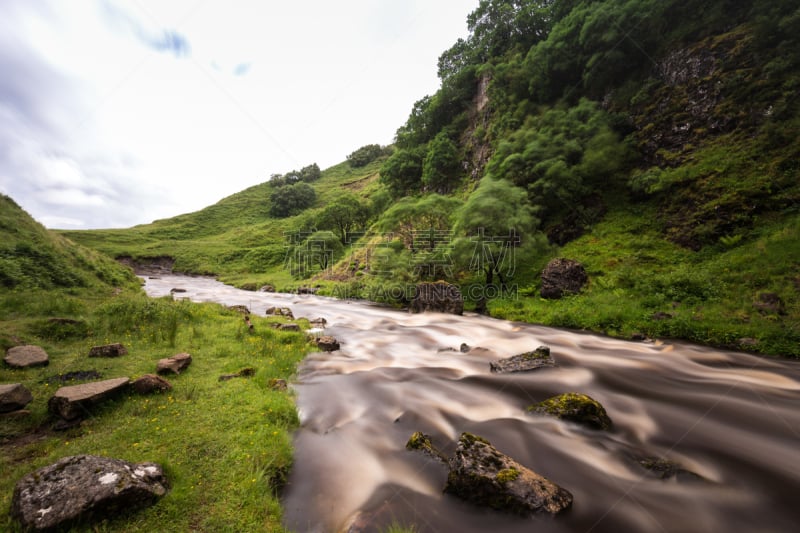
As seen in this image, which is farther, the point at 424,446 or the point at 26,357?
the point at 26,357

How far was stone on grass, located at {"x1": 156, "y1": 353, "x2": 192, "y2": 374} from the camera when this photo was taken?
8680mm

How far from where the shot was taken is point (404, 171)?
57250mm

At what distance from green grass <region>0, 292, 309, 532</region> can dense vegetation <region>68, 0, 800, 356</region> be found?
51.4 ft

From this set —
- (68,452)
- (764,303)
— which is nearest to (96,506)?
(68,452)

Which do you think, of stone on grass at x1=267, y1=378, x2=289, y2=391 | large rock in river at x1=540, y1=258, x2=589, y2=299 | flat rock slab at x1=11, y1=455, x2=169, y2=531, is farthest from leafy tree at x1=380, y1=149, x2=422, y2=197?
flat rock slab at x1=11, y1=455, x2=169, y2=531

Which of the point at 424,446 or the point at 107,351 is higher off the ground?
the point at 107,351

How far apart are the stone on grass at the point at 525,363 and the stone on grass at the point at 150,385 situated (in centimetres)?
994

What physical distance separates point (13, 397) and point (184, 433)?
3719mm

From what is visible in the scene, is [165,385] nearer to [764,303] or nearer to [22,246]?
[22,246]

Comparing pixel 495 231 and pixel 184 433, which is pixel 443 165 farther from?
pixel 184 433

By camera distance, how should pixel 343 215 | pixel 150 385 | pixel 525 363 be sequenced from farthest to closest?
pixel 343 215, pixel 525 363, pixel 150 385

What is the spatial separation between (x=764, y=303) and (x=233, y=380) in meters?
20.5

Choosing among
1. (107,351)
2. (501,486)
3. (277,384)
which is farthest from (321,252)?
(501,486)

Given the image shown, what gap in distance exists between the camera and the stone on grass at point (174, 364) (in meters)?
8.68
